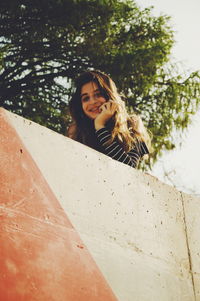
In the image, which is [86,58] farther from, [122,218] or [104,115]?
[122,218]

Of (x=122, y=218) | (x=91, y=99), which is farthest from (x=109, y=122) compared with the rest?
(x=122, y=218)

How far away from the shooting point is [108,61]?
719cm

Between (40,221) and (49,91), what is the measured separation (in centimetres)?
661

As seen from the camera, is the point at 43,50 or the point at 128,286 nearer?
the point at 128,286

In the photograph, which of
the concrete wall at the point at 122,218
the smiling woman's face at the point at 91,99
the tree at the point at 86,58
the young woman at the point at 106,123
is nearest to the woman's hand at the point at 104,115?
the young woman at the point at 106,123

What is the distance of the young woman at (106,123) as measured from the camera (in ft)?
6.82

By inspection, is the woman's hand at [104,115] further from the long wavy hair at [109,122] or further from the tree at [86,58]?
the tree at [86,58]

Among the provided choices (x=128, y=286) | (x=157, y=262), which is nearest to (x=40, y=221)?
(x=128, y=286)

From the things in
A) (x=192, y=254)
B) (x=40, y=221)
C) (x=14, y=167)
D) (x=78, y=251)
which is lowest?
(x=192, y=254)

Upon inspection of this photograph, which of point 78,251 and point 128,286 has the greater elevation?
point 78,251

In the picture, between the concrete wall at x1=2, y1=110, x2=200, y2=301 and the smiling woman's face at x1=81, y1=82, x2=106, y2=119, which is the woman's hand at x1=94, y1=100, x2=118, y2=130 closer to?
the smiling woman's face at x1=81, y1=82, x2=106, y2=119

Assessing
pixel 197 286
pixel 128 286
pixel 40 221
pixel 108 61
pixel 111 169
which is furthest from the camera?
pixel 108 61

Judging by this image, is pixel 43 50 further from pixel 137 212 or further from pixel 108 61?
pixel 137 212

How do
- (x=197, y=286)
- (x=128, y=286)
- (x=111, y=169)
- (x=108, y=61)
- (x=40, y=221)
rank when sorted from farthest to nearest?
(x=108, y=61) → (x=197, y=286) → (x=111, y=169) → (x=128, y=286) → (x=40, y=221)
